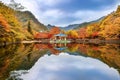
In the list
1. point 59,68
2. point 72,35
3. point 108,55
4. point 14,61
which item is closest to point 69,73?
point 59,68

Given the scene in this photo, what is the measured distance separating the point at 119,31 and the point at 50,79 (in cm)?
6831

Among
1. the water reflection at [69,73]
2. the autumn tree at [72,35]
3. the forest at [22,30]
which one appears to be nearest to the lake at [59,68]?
the water reflection at [69,73]

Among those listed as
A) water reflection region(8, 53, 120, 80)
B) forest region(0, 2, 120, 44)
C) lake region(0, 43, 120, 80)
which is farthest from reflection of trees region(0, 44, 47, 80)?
forest region(0, 2, 120, 44)

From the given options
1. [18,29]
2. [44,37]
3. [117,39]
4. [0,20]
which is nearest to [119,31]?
[117,39]

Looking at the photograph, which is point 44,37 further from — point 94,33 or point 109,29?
point 109,29

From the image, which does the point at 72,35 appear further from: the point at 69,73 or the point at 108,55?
the point at 69,73

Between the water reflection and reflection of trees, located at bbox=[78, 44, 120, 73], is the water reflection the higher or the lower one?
the higher one

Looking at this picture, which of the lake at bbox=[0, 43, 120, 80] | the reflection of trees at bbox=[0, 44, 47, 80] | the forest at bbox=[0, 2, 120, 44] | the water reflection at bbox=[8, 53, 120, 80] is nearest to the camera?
the water reflection at bbox=[8, 53, 120, 80]

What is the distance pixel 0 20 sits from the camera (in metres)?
57.5

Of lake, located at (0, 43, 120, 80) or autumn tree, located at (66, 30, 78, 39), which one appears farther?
autumn tree, located at (66, 30, 78, 39)

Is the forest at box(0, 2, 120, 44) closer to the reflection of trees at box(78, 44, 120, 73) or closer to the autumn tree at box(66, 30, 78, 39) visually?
the autumn tree at box(66, 30, 78, 39)

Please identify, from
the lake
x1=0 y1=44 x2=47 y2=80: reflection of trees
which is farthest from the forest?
the lake

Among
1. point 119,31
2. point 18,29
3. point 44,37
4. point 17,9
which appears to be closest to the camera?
point 119,31

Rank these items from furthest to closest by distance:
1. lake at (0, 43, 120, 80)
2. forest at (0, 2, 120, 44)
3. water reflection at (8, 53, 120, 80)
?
forest at (0, 2, 120, 44) < lake at (0, 43, 120, 80) < water reflection at (8, 53, 120, 80)
